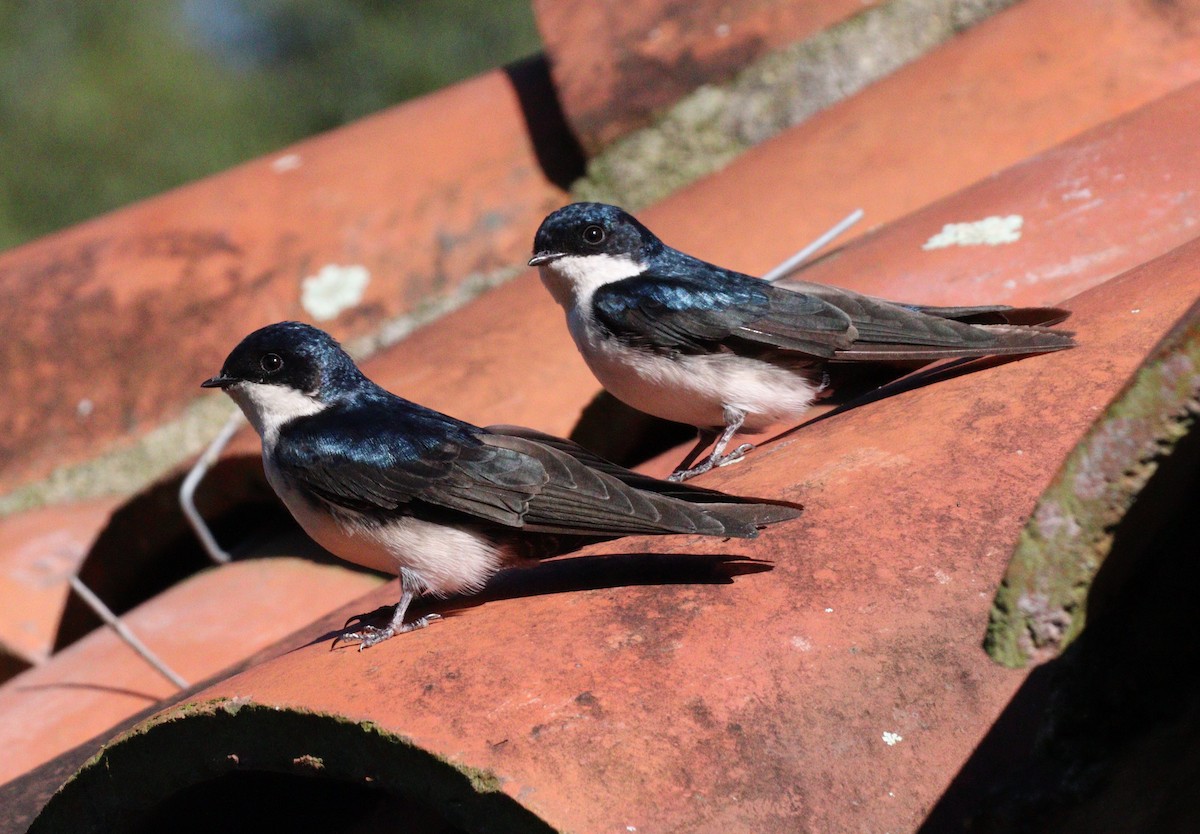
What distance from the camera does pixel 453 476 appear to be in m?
2.03

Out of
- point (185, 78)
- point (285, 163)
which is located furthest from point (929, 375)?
point (185, 78)

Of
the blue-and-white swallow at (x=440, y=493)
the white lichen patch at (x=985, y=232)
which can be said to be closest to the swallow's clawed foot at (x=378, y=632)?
the blue-and-white swallow at (x=440, y=493)

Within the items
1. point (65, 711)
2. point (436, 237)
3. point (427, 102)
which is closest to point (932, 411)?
point (65, 711)

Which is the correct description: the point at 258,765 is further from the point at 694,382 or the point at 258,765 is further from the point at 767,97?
the point at 767,97

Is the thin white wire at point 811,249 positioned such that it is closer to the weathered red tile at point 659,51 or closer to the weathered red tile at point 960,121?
the weathered red tile at point 960,121

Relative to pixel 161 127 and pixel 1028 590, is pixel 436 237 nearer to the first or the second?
pixel 1028 590

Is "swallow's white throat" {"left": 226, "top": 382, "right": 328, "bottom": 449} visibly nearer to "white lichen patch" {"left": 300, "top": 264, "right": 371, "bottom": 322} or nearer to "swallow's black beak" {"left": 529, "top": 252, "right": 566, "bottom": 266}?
"swallow's black beak" {"left": 529, "top": 252, "right": 566, "bottom": 266}

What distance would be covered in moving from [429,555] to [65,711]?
0.99 meters

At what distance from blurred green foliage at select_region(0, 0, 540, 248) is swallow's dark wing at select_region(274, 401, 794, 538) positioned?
480 inches

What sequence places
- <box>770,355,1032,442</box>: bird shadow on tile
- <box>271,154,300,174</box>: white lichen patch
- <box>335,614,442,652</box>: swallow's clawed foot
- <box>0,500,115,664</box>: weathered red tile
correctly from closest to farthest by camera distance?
<box>335,614,442,652</box>: swallow's clawed foot, <box>770,355,1032,442</box>: bird shadow on tile, <box>0,500,115,664</box>: weathered red tile, <box>271,154,300,174</box>: white lichen patch

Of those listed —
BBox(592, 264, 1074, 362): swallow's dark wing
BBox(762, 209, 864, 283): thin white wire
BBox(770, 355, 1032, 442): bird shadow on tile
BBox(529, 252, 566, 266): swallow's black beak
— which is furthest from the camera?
BBox(762, 209, 864, 283): thin white wire

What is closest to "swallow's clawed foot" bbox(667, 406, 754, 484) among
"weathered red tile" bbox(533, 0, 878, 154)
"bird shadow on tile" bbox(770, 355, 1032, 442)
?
"bird shadow on tile" bbox(770, 355, 1032, 442)

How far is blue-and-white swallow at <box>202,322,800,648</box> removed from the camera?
187 centimetres

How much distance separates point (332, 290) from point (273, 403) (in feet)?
4.67
